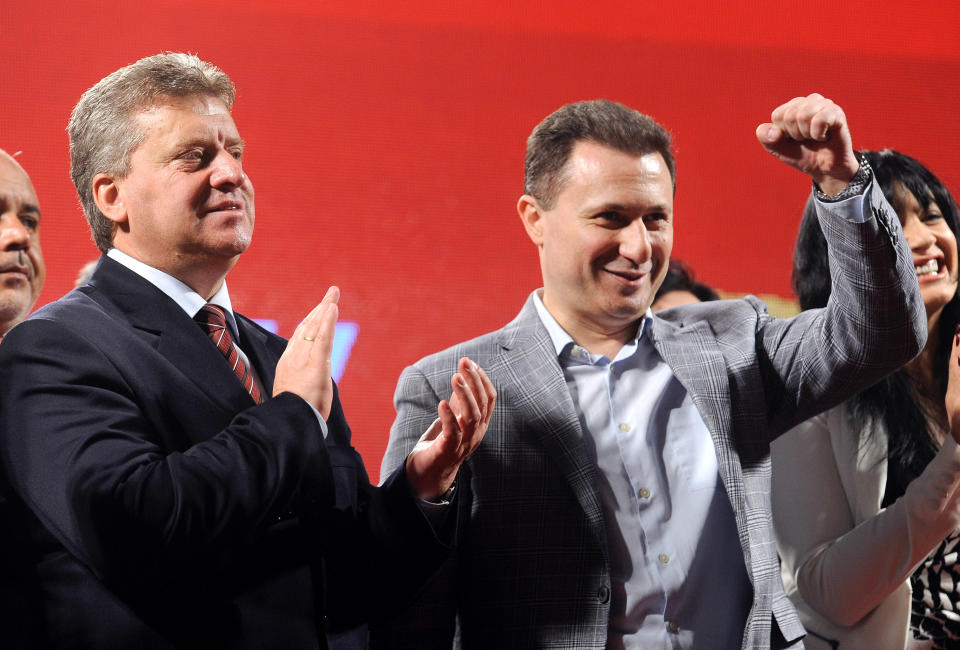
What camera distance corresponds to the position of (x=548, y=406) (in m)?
1.62

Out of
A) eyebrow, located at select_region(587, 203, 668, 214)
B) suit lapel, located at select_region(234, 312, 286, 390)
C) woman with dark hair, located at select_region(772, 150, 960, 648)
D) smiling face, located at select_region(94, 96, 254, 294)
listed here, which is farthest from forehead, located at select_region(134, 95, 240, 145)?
woman with dark hair, located at select_region(772, 150, 960, 648)

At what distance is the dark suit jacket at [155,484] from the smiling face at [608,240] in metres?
0.51

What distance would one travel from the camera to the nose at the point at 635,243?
5.51 feet

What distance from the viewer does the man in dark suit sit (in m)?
1.16

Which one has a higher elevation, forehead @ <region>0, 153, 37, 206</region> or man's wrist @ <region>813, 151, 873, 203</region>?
forehead @ <region>0, 153, 37, 206</region>

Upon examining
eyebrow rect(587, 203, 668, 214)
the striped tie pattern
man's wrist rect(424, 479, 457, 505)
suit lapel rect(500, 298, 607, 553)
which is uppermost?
eyebrow rect(587, 203, 668, 214)

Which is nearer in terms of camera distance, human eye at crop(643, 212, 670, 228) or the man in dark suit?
the man in dark suit

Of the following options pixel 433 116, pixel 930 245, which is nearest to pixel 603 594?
pixel 930 245

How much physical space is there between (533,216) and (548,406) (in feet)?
1.28

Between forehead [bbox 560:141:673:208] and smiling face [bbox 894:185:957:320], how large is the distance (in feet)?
1.96

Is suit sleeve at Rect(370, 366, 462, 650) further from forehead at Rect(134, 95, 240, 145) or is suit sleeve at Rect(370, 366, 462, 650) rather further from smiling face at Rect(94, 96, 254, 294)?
forehead at Rect(134, 95, 240, 145)

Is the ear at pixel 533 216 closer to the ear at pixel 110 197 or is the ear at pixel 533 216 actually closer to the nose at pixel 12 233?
the ear at pixel 110 197

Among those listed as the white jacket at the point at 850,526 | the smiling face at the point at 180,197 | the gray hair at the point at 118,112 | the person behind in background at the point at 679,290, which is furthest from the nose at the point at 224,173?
the person behind in background at the point at 679,290

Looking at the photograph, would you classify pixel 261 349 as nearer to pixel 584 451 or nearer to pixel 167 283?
pixel 167 283
